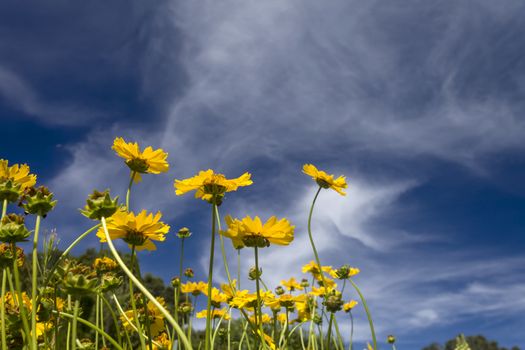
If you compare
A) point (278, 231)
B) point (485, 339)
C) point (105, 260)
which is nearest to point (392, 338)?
point (105, 260)

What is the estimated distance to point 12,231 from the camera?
143 centimetres

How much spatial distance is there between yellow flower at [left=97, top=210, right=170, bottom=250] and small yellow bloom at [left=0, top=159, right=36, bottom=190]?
444mm

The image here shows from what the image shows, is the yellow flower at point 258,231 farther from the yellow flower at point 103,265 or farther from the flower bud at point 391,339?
the flower bud at point 391,339

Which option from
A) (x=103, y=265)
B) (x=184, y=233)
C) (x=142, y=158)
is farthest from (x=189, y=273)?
(x=142, y=158)

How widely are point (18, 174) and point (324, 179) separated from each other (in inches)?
60.4

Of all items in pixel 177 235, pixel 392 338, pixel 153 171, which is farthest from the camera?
pixel 392 338

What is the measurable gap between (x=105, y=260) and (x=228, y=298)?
0.75 meters

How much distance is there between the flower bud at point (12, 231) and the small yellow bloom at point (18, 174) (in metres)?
0.45

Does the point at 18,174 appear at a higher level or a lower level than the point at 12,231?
higher

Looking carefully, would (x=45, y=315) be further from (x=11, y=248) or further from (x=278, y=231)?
(x=278, y=231)

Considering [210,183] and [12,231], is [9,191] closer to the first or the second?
[12,231]

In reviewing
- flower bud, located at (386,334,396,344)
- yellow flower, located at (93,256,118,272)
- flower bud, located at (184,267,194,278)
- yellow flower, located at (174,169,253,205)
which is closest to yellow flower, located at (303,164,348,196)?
yellow flower, located at (174,169,253,205)

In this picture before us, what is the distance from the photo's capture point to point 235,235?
1686 mm

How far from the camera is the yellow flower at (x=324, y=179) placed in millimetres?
2555
